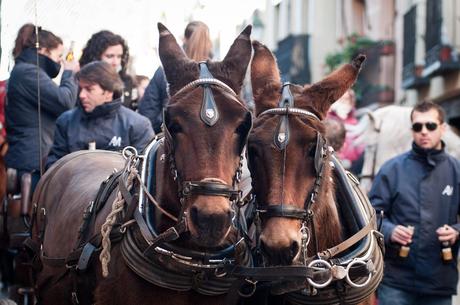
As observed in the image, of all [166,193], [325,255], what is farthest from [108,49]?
[325,255]

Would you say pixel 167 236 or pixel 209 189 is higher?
pixel 209 189

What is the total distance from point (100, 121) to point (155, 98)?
0.75 metres

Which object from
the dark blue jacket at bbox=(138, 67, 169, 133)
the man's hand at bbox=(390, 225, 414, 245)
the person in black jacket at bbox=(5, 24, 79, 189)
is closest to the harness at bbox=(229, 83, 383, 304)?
the man's hand at bbox=(390, 225, 414, 245)

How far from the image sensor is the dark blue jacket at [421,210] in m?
7.95

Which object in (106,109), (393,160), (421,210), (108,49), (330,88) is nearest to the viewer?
(330,88)

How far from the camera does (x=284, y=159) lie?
5.42 m

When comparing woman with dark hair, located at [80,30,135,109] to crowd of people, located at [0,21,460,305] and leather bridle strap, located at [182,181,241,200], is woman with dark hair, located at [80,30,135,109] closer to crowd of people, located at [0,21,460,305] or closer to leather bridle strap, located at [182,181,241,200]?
crowd of people, located at [0,21,460,305]

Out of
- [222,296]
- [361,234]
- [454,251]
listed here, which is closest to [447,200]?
[454,251]

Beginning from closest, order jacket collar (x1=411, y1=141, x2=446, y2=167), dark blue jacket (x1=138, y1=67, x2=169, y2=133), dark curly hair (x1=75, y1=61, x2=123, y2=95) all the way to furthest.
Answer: dark curly hair (x1=75, y1=61, x2=123, y2=95) < jacket collar (x1=411, y1=141, x2=446, y2=167) < dark blue jacket (x1=138, y1=67, x2=169, y2=133)

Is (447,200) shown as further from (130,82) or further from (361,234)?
(130,82)

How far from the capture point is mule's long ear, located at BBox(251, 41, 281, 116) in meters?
5.82

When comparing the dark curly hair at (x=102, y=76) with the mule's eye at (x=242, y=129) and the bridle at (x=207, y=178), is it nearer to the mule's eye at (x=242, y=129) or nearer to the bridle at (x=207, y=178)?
the bridle at (x=207, y=178)

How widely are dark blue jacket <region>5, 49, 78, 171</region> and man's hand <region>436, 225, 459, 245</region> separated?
3.05 m

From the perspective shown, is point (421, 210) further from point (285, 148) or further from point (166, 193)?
point (166, 193)
